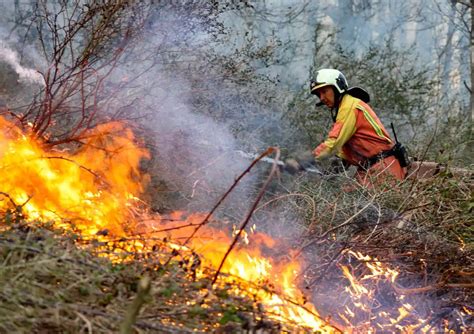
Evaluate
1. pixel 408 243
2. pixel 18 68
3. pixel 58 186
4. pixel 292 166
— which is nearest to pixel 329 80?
pixel 292 166

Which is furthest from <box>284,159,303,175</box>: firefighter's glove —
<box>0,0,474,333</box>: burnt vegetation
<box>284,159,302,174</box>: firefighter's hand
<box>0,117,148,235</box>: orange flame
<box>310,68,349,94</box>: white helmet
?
<box>0,117,148,235</box>: orange flame

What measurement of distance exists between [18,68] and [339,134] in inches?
252

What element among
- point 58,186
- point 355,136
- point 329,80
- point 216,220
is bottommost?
point 216,220

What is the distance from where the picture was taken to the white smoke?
9617 mm

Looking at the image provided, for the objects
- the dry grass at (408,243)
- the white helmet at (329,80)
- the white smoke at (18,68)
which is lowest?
the dry grass at (408,243)

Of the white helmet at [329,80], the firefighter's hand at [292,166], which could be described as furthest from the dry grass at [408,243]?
the white helmet at [329,80]

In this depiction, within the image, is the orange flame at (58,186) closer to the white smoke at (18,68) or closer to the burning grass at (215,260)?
the burning grass at (215,260)

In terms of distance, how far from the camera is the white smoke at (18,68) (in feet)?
31.6

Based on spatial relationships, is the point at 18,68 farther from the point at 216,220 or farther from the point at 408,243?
the point at 408,243

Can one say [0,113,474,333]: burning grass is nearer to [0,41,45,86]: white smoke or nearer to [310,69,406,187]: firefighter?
[310,69,406,187]: firefighter

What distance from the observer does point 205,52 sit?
8836 millimetres

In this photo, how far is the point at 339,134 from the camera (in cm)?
631

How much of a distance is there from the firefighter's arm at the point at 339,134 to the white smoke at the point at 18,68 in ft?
16.6

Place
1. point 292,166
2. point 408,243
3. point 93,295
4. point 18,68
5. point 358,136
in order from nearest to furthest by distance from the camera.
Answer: point 93,295 → point 408,243 → point 292,166 → point 358,136 → point 18,68
